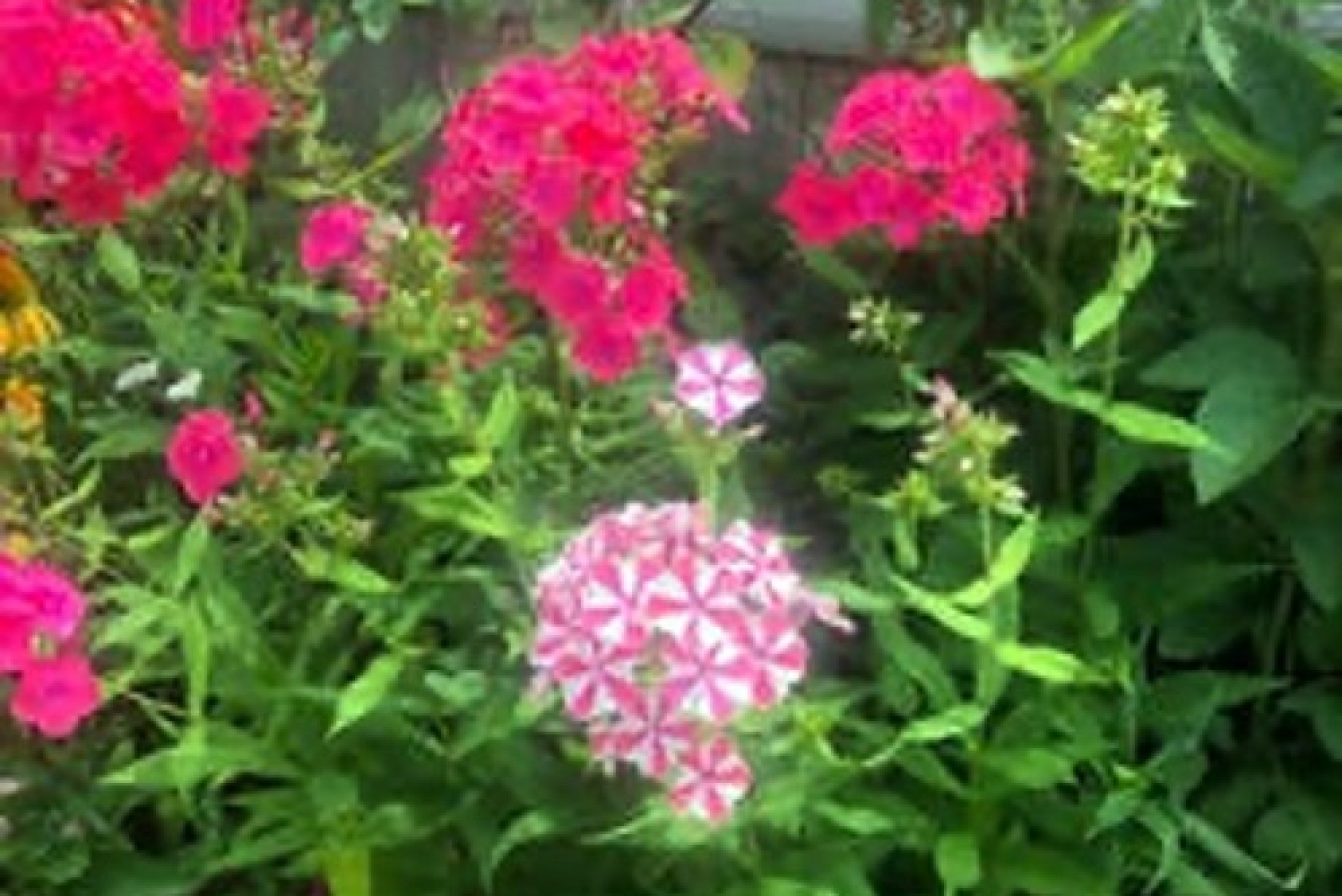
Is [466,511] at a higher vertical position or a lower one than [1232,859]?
higher

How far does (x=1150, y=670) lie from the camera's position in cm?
253

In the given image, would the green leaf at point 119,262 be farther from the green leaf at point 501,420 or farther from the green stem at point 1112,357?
the green stem at point 1112,357

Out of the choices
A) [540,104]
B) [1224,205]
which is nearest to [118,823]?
[540,104]

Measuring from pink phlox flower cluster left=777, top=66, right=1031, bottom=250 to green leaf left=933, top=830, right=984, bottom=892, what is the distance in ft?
1.48

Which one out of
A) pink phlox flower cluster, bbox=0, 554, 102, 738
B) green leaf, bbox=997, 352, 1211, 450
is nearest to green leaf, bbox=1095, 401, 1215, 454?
green leaf, bbox=997, 352, 1211, 450

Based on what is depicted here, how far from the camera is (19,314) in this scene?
2486 millimetres

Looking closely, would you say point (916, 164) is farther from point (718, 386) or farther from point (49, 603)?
point (49, 603)

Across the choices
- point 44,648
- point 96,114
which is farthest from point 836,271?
point 44,648

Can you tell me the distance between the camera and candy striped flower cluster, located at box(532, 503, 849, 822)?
198 centimetres

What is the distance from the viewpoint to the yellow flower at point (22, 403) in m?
2.32

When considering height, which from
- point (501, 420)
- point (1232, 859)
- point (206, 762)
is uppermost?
point (501, 420)

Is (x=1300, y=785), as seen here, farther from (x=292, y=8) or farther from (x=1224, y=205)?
(x=292, y=8)

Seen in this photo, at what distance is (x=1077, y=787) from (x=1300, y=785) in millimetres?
246

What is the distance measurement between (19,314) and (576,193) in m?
0.56
